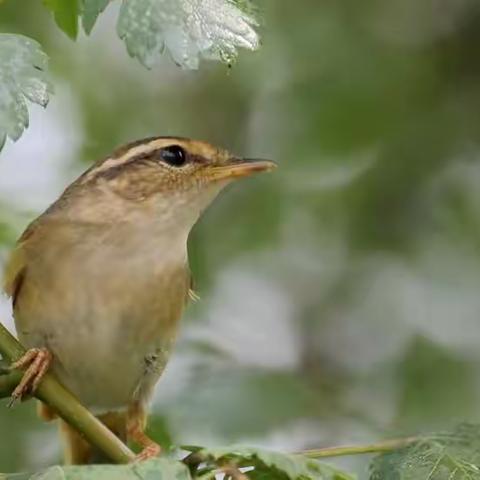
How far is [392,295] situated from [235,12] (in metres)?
3.67

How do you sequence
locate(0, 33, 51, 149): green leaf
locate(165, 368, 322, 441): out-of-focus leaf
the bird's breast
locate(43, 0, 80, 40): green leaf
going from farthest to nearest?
locate(165, 368, 322, 441): out-of-focus leaf → the bird's breast → locate(43, 0, 80, 40): green leaf → locate(0, 33, 51, 149): green leaf

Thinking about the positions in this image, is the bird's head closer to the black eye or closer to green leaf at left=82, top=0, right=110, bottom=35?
the black eye

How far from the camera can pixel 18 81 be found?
2.06 m

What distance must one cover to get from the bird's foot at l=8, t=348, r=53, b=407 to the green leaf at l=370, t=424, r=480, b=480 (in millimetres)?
604

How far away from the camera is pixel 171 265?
331 centimetres

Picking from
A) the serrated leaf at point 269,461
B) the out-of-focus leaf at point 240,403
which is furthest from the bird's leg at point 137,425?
the serrated leaf at point 269,461

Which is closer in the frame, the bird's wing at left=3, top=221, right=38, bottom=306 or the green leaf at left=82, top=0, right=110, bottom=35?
the green leaf at left=82, top=0, right=110, bottom=35

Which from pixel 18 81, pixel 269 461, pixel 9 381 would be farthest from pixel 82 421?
pixel 18 81

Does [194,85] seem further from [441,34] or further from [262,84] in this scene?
[441,34]

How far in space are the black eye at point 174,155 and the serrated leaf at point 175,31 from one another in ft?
4.21

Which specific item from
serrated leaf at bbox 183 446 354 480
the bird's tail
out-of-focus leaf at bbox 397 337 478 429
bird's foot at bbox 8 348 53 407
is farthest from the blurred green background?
serrated leaf at bbox 183 446 354 480

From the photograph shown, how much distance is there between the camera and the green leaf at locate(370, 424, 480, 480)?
8.07ft

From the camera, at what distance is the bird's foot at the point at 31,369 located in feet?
8.08

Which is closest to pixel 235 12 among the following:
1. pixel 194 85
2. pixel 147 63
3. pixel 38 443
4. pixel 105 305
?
pixel 147 63
